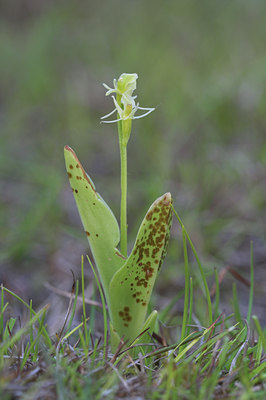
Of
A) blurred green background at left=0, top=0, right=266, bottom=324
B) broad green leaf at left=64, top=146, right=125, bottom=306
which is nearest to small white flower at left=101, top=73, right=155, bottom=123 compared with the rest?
broad green leaf at left=64, top=146, right=125, bottom=306

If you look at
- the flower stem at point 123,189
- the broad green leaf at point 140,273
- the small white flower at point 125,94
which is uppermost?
the small white flower at point 125,94

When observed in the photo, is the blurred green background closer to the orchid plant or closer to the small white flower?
the orchid plant

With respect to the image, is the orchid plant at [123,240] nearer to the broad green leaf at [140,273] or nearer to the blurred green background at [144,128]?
the broad green leaf at [140,273]

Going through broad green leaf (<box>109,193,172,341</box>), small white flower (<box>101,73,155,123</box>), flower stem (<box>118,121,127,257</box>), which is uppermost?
small white flower (<box>101,73,155,123</box>)

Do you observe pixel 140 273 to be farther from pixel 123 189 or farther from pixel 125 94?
pixel 125 94

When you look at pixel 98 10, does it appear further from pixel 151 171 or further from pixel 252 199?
pixel 252 199

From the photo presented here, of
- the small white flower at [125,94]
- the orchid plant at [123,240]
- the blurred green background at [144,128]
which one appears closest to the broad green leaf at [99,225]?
the orchid plant at [123,240]
